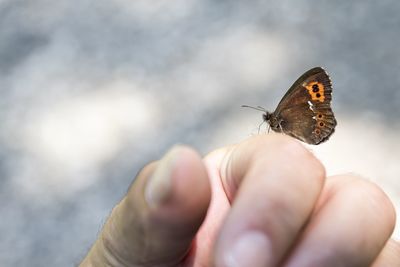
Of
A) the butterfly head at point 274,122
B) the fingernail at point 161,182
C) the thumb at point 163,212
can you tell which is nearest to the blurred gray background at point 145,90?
the butterfly head at point 274,122

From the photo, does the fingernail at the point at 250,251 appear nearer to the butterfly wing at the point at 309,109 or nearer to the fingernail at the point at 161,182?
the fingernail at the point at 161,182

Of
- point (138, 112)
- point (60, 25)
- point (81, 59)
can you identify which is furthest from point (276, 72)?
point (60, 25)

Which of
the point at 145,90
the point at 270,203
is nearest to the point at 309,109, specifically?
the point at 270,203

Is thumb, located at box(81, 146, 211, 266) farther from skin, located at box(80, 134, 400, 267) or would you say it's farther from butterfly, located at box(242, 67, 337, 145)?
butterfly, located at box(242, 67, 337, 145)

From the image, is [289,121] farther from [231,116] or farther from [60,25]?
[60,25]

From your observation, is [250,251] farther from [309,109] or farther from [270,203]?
[309,109]

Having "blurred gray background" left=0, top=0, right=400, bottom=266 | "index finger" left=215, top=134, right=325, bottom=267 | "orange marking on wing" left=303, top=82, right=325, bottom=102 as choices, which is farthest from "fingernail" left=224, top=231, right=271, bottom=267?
"blurred gray background" left=0, top=0, right=400, bottom=266
